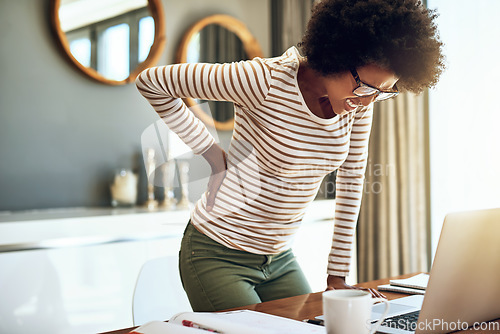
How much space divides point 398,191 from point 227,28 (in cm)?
143

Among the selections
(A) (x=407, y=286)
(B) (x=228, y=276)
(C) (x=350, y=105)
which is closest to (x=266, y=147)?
(C) (x=350, y=105)

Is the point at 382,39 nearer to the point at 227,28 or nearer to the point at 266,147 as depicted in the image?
the point at 266,147

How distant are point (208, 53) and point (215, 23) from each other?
194 millimetres

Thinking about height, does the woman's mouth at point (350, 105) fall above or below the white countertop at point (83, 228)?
above

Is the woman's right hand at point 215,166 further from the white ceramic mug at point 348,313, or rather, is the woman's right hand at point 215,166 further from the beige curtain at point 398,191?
the beige curtain at point 398,191

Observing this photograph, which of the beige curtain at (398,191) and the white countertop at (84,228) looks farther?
the beige curtain at (398,191)

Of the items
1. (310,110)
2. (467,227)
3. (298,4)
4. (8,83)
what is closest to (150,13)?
(8,83)

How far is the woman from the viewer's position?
1.09 meters

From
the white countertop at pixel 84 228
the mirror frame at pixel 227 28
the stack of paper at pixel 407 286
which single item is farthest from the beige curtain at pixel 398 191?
the stack of paper at pixel 407 286

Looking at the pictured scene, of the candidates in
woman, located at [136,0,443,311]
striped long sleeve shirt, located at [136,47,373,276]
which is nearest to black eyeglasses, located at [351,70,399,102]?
woman, located at [136,0,443,311]

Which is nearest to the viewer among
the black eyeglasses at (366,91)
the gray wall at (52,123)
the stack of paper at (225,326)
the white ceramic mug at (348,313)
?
the white ceramic mug at (348,313)

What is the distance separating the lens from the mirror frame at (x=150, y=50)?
97.3 inches

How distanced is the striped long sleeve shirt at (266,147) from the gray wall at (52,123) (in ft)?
4.79

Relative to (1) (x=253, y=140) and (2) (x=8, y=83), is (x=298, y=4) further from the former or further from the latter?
(1) (x=253, y=140)
